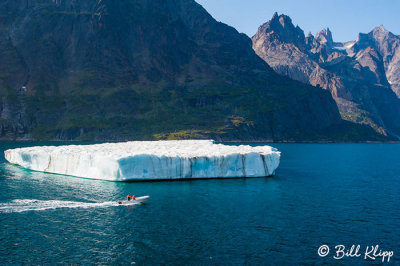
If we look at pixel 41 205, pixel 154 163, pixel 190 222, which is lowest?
pixel 190 222

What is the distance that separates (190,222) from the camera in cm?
4291

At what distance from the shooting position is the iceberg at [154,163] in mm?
67312

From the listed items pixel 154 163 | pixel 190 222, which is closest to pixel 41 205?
pixel 190 222

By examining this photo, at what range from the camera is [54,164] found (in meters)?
75.9

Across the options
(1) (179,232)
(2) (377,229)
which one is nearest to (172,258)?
(1) (179,232)

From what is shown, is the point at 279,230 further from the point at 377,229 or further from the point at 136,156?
the point at 136,156

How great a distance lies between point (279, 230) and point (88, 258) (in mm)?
21094

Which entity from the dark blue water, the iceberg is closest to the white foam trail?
the dark blue water

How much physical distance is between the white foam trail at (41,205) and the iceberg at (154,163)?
16130 mm

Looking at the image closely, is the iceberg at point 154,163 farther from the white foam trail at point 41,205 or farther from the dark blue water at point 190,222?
the white foam trail at point 41,205

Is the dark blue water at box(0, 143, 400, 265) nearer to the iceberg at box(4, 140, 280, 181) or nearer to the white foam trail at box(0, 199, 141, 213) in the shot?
the white foam trail at box(0, 199, 141, 213)

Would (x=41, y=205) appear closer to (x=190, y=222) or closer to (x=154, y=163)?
(x=190, y=222)

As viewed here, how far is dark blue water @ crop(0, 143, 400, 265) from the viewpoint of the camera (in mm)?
33219

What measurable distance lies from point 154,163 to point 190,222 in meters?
27.8
